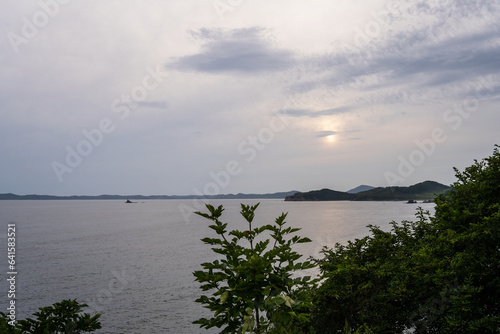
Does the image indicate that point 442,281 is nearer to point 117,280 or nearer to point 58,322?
point 58,322

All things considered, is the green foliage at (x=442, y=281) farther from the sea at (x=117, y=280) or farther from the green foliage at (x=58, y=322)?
the green foliage at (x=58, y=322)

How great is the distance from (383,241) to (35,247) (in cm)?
7500

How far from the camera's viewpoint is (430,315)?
34.5ft

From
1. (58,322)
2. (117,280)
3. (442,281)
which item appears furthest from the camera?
(117,280)

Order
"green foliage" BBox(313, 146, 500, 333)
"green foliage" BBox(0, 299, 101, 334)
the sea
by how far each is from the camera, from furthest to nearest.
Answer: the sea
"green foliage" BBox(313, 146, 500, 333)
"green foliage" BBox(0, 299, 101, 334)

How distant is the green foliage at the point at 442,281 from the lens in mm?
9898

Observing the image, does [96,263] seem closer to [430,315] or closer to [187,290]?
[187,290]

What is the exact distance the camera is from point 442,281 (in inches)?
418

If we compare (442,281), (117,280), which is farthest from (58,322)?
(117,280)

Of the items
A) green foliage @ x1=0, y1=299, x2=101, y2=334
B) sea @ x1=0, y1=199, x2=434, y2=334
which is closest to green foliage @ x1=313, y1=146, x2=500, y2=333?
sea @ x1=0, y1=199, x2=434, y2=334

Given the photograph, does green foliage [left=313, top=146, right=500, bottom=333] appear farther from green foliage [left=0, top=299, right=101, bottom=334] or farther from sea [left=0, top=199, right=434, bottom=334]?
green foliage [left=0, top=299, right=101, bottom=334]

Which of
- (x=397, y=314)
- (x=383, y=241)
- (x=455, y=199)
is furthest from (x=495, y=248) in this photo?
(x=383, y=241)

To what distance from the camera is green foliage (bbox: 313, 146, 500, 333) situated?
390 inches

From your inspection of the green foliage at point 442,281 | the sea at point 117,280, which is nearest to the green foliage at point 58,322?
the green foliage at point 442,281
